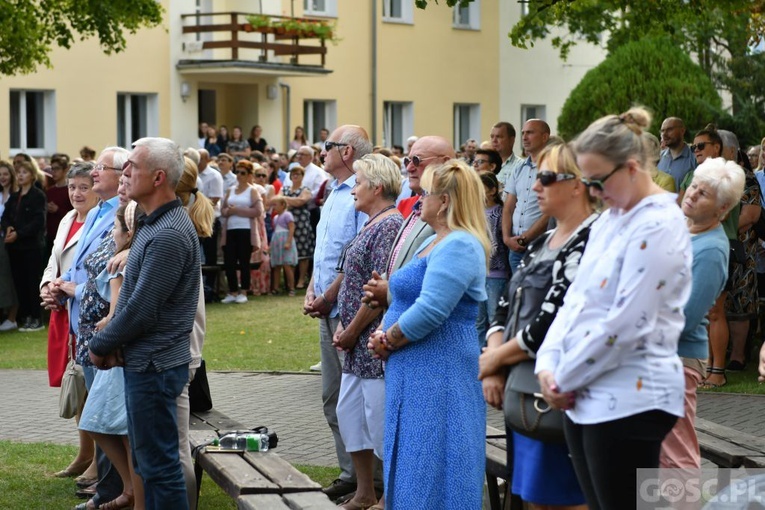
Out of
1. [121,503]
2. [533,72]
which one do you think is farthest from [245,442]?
[533,72]

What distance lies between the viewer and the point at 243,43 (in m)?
32.0

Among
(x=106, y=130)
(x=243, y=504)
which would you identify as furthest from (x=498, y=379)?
(x=106, y=130)

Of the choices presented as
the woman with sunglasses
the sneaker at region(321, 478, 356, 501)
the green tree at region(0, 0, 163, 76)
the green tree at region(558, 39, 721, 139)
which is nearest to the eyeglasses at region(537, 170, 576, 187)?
the woman with sunglasses

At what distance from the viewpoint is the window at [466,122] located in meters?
40.3

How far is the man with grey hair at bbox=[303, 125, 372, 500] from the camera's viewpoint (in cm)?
789

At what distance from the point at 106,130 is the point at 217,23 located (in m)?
4.07

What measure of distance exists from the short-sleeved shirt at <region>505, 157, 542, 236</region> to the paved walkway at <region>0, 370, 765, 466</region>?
1876mm

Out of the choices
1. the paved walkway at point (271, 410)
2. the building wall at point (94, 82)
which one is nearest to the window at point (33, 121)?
the building wall at point (94, 82)

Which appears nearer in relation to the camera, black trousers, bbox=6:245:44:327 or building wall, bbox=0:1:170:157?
black trousers, bbox=6:245:44:327

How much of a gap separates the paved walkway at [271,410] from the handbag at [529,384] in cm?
376

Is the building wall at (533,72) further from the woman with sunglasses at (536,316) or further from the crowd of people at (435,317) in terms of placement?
the woman with sunglasses at (536,316)

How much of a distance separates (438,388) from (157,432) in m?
1.38

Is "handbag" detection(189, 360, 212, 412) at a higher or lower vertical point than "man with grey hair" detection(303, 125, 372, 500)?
lower

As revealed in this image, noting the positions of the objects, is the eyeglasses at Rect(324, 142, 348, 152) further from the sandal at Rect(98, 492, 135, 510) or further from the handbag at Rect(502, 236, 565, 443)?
the handbag at Rect(502, 236, 565, 443)
